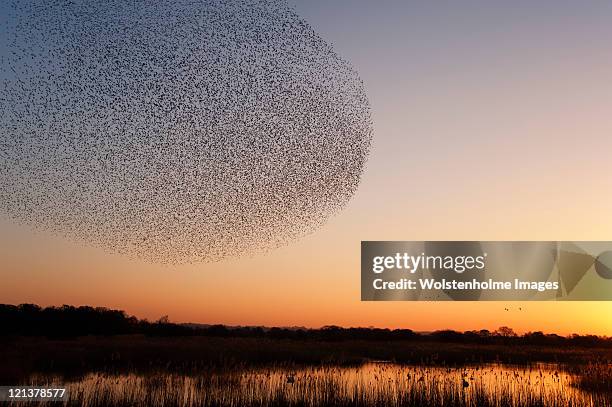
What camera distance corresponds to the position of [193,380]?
21172mm

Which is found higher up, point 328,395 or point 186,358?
point 186,358

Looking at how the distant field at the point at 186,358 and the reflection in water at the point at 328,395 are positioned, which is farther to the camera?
the distant field at the point at 186,358

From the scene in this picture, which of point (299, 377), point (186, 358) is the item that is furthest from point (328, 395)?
point (186, 358)

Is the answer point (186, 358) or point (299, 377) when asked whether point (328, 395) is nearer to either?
point (299, 377)

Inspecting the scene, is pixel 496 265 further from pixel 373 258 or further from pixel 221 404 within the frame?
pixel 221 404

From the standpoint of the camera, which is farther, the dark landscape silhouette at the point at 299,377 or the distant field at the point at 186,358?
the distant field at the point at 186,358

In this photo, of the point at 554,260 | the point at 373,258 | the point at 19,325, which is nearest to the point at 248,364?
the point at 373,258

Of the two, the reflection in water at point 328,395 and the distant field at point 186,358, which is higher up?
the distant field at point 186,358

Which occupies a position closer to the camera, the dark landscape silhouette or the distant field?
the dark landscape silhouette

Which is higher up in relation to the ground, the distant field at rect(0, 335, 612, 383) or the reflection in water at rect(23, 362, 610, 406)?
the distant field at rect(0, 335, 612, 383)

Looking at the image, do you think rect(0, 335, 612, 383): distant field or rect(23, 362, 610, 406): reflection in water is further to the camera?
rect(0, 335, 612, 383): distant field

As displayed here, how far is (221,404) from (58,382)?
23.3 feet

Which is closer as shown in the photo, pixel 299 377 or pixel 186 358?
pixel 299 377

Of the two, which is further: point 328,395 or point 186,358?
point 186,358
